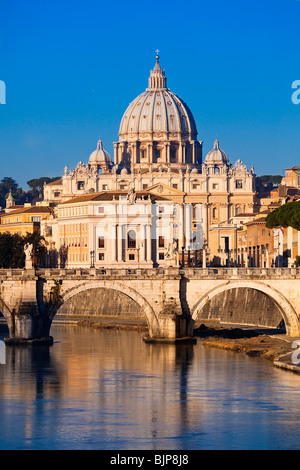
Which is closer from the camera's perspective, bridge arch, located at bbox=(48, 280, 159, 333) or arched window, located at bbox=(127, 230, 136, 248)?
bridge arch, located at bbox=(48, 280, 159, 333)

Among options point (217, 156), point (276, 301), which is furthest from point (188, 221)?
point (276, 301)

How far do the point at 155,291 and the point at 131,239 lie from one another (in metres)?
57.5

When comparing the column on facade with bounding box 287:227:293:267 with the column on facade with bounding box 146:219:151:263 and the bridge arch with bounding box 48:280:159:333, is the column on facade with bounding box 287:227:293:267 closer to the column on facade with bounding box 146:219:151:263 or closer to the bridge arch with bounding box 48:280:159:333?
the bridge arch with bounding box 48:280:159:333

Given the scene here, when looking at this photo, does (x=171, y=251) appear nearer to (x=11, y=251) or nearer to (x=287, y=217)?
(x=287, y=217)

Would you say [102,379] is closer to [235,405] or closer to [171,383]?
[171,383]

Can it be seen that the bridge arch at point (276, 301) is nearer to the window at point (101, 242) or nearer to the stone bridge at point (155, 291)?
the stone bridge at point (155, 291)

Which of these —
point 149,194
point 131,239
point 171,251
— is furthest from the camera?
point 149,194

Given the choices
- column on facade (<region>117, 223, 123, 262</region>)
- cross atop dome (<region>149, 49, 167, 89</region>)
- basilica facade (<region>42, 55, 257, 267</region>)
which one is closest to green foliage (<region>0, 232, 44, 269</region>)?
basilica facade (<region>42, 55, 257, 267</region>)

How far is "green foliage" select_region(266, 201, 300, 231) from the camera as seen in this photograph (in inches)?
2917

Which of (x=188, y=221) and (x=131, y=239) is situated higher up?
(x=188, y=221)

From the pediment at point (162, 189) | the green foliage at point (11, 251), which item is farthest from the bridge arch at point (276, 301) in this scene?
the pediment at point (162, 189)

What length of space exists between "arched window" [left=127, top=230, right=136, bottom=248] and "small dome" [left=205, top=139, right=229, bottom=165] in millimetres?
54601

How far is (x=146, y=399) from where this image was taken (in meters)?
47.7

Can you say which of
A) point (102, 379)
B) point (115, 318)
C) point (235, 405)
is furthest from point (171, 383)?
point (115, 318)
